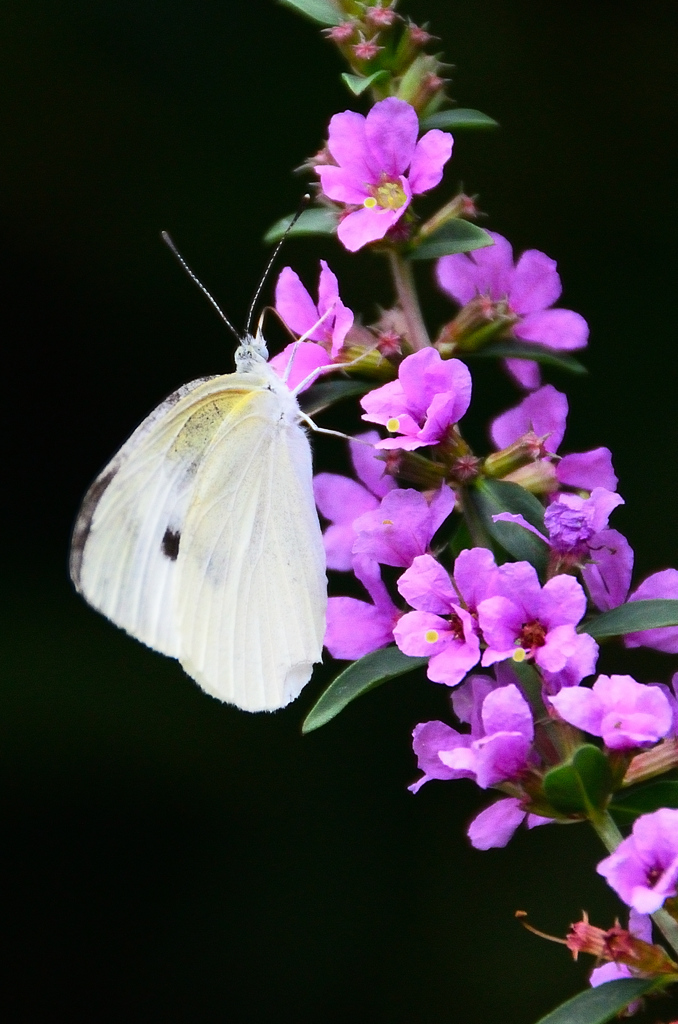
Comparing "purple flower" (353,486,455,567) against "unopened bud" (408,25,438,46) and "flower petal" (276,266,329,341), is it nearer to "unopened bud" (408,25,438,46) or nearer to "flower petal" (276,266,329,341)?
"flower petal" (276,266,329,341)

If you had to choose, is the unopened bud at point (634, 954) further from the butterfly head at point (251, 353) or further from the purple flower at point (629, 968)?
the butterfly head at point (251, 353)

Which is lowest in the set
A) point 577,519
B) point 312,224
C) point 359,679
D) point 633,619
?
point 359,679

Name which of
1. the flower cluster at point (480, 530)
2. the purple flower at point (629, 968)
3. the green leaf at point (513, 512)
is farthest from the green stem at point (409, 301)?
the purple flower at point (629, 968)

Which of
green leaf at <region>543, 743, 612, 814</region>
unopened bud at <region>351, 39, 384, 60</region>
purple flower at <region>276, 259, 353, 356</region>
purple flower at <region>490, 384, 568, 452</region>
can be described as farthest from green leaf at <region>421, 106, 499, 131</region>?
green leaf at <region>543, 743, 612, 814</region>

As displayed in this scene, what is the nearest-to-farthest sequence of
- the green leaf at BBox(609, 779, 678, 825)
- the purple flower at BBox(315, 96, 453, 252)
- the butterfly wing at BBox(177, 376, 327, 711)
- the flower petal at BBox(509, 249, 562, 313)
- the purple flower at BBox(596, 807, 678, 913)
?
the purple flower at BBox(596, 807, 678, 913), the green leaf at BBox(609, 779, 678, 825), the purple flower at BBox(315, 96, 453, 252), the flower petal at BBox(509, 249, 562, 313), the butterfly wing at BBox(177, 376, 327, 711)

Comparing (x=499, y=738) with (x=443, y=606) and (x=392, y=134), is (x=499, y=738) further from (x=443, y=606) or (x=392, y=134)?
(x=392, y=134)

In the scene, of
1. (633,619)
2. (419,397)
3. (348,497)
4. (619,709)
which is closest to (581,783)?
(619,709)
